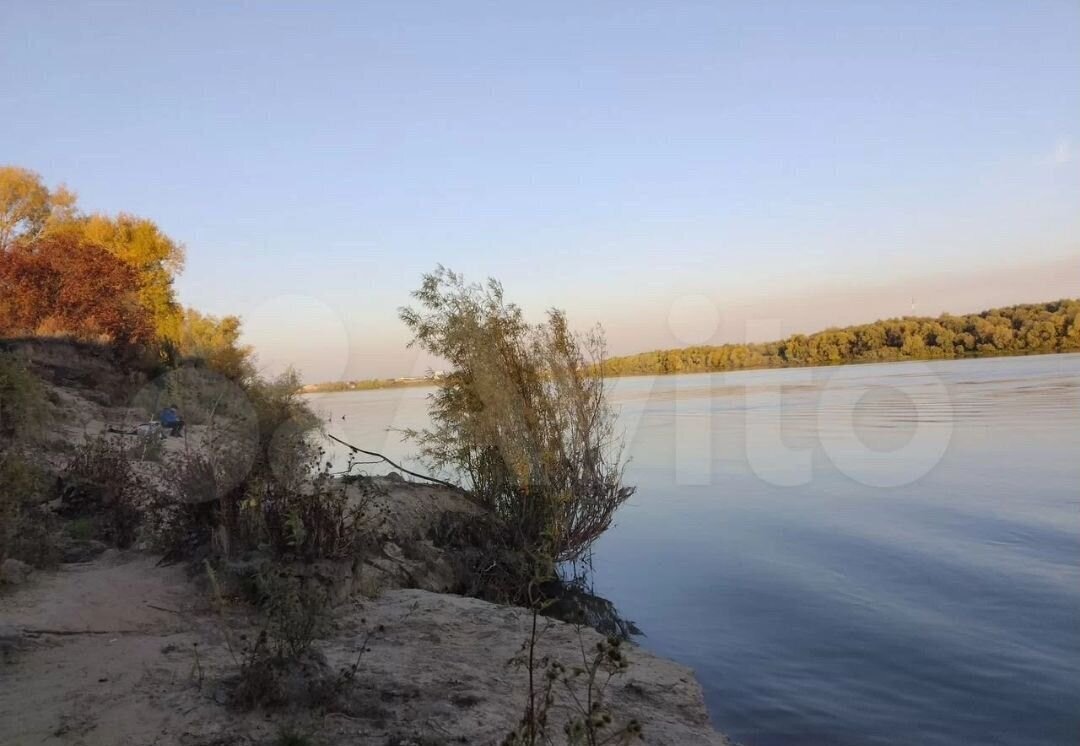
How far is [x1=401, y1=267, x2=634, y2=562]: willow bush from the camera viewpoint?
31.8 ft

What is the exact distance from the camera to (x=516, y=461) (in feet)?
31.5

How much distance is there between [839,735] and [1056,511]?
345 inches

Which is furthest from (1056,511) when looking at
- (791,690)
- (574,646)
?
(574,646)

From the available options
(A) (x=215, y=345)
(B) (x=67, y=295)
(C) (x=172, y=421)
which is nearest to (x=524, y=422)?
(C) (x=172, y=421)

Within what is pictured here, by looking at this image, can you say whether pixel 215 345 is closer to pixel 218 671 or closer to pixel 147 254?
pixel 147 254

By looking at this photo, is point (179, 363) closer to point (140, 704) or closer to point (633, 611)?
point (633, 611)

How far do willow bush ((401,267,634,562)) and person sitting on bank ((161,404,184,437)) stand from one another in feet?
26.0

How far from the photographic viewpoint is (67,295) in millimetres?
23266

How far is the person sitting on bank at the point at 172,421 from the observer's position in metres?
15.7

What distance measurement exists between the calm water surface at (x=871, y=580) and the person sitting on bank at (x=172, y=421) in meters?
9.57

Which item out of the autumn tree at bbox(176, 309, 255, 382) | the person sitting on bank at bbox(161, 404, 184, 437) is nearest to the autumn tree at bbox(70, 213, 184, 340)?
the autumn tree at bbox(176, 309, 255, 382)

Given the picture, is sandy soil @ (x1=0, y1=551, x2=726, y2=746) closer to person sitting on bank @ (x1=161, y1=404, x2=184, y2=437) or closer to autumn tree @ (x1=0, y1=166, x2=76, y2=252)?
person sitting on bank @ (x1=161, y1=404, x2=184, y2=437)

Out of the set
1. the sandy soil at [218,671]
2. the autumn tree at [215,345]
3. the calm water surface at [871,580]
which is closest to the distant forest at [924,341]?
the autumn tree at [215,345]

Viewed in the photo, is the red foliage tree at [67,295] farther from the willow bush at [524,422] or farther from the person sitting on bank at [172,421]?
the willow bush at [524,422]
